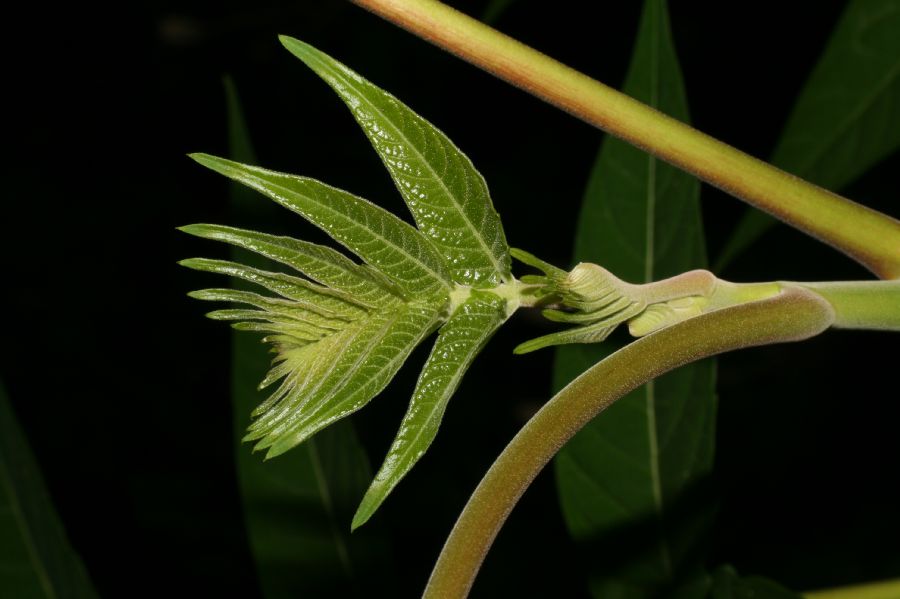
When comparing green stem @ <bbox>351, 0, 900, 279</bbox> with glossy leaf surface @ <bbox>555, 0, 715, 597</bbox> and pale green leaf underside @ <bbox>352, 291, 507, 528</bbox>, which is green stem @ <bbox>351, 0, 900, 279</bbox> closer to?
pale green leaf underside @ <bbox>352, 291, 507, 528</bbox>

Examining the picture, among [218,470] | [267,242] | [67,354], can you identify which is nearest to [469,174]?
[267,242]

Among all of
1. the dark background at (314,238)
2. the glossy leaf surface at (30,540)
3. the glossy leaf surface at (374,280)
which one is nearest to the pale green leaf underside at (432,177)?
the glossy leaf surface at (374,280)

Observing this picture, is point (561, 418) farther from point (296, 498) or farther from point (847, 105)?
point (847, 105)

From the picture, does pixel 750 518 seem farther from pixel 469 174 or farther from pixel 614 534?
pixel 469 174

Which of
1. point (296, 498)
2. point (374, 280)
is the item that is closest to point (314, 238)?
point (296, 498)

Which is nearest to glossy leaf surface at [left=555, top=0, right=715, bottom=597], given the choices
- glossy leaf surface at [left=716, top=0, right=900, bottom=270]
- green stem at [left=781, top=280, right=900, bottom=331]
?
glossy leaf surface at [left=716, top=0, right=900, bottom=270]

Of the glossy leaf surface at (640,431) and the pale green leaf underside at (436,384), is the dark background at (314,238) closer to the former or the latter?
the glossy leaf surface at (640,431)
